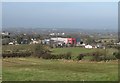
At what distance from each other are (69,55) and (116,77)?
71.7ft

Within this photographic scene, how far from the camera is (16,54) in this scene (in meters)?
32.0

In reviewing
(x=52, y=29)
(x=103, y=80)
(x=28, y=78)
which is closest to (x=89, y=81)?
(x=103, y=80)

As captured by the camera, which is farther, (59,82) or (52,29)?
(52,29)

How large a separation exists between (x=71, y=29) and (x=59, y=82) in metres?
71.1

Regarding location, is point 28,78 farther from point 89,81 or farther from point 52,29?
point 52,29

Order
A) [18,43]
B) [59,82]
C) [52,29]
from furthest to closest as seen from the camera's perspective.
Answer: [52,29], [18,43], [59,82]

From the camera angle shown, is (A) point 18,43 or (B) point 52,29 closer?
(A) point 18,43

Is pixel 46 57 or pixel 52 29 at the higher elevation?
pixel 52 29

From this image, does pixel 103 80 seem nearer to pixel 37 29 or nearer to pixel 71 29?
pixel 37 29

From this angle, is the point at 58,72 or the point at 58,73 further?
the point at 58,72

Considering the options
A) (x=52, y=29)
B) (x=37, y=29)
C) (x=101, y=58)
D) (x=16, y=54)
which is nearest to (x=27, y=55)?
(x=16, y=54)

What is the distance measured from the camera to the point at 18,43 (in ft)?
134

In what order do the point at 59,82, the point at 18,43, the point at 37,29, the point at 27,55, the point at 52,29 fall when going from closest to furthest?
the point at 59,82 < the point at 27,55 < the point at 18,43 < the point at 37,29 < the point at 52,29

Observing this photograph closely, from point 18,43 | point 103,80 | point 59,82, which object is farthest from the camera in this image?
point 18,43
